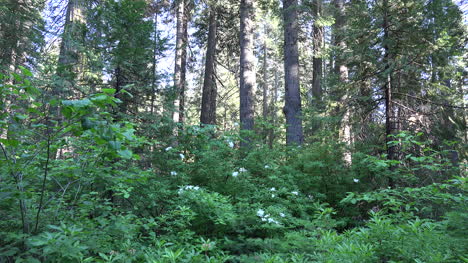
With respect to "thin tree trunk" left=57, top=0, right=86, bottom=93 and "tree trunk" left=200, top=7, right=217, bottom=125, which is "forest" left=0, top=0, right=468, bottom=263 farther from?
"tree trunk" left=200, top=7, right=217, bottom=125

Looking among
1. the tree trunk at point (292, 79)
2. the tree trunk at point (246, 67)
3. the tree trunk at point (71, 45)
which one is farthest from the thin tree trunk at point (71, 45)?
the tree trunk at point (292, 79)

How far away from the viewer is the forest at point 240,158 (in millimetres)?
2090

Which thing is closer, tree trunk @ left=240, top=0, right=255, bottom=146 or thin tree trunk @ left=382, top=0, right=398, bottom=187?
thin tree trunk @ left=382, top=0, right=398, bottom=187

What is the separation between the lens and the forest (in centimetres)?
209

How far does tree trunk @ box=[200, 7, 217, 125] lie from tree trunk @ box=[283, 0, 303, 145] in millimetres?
4428

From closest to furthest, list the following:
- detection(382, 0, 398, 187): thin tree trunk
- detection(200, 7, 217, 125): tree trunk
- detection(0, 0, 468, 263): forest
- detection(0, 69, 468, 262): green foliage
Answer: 1. detection(0, 69, 468, 262): green foliage
2. detection(0, 0, 468, 263): forest
3. detection(382, 0, 398, 187): thin tree trunk
4. detection(200, 7, 217, 125): tree trunk

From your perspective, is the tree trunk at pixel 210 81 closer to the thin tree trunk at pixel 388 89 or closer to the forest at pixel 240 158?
the forest at pixel 240 158

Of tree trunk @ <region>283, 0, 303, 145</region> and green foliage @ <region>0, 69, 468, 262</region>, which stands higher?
tree trunk @ <region>283, 0, 303, 145</region>

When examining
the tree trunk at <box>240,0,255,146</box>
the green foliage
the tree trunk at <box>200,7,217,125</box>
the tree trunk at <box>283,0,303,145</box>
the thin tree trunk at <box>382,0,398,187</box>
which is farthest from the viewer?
the tree trunk at <box>200,7,217,125</box>

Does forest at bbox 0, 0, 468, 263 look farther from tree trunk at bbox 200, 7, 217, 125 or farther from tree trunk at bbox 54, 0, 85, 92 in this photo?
tree trunk at bbox 200, 7, 217, 125

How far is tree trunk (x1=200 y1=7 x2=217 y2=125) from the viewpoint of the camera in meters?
11.8

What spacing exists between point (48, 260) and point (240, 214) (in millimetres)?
2169

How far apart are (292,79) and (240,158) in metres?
3.73

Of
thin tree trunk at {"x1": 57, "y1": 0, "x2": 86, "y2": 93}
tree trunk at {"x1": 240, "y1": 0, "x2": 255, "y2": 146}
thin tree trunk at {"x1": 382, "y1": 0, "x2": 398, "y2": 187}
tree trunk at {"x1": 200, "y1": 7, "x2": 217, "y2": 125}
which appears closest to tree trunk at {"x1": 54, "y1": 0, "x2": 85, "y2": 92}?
thin tree trunk at {"x1": 57, "y1": 0, "x2": 86, "y2": 93}
